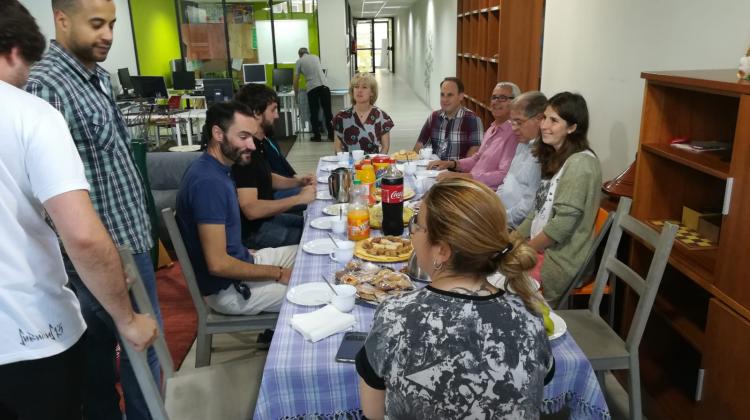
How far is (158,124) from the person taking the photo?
26.0 feet

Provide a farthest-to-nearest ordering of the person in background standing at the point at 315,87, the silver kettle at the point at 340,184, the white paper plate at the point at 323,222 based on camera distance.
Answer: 1. the person in background standing at the point at 315,87
2. the silver kettle at the point at 340,184
3. the white paper plate at the point at 323,222

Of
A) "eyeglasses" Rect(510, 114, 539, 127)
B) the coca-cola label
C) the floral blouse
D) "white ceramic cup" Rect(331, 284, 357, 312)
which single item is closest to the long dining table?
"white ceramic cup" Rect(331, 284, 357, 312)

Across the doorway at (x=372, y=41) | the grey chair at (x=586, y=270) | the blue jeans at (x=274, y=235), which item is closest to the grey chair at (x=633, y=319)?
the grey chair at (x=586, y=270)

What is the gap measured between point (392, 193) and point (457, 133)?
7.12 ft

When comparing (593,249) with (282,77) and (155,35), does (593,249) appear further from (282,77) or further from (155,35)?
(155,35)

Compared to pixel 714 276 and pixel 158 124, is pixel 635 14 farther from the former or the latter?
pixel 158 124

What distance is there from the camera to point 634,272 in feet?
6.40

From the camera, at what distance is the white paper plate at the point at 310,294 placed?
1.66m

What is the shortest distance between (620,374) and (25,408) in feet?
7.74

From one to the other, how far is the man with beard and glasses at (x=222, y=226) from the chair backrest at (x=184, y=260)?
5 centimetres

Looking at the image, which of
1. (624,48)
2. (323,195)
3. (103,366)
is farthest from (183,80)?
(103,366)

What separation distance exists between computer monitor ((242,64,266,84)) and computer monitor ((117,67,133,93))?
1871 mm

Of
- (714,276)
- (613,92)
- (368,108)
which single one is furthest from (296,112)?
(714,276)

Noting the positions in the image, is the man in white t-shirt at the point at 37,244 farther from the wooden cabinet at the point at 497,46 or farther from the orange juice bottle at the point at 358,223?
the wooden cabinet at the point at 497,46
